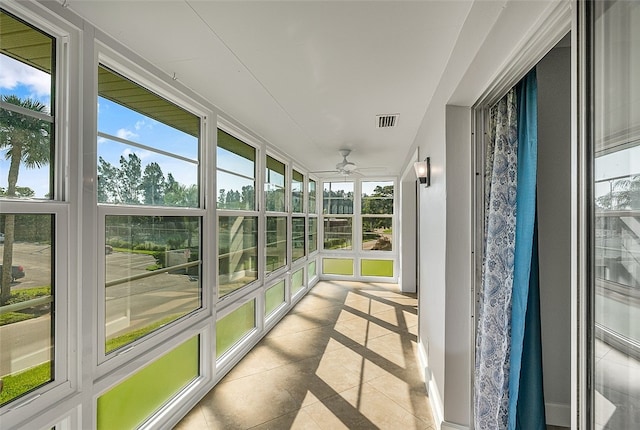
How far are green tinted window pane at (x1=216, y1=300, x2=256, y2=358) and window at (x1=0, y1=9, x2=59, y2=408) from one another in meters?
1.52

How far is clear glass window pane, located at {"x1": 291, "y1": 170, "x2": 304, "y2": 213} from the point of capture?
16.9 feet

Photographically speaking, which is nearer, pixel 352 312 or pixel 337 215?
pixel 352 312

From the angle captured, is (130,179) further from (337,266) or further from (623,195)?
(337,266)

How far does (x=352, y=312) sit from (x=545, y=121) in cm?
355

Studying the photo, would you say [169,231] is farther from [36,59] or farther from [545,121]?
[545,121]

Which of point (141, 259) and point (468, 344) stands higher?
point (141, 259)

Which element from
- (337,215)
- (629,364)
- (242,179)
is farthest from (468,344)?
(337,215)

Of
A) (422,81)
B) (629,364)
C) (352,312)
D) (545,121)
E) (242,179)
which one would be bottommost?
(352,312)

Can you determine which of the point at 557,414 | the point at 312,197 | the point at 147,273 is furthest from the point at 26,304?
the point at 312,197

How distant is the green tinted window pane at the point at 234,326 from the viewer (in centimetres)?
279

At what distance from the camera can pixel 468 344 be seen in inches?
72.1

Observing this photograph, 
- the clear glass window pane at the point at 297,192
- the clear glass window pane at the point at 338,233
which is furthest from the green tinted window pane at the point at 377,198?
the clear glass window pane at the point at 297,192

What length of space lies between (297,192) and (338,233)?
1.85m

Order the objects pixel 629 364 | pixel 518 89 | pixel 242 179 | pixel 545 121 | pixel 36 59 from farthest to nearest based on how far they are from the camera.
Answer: pixel 242 179, pixel 545 121, pixel 518 89, pixel 36 59, pixel 629 364
